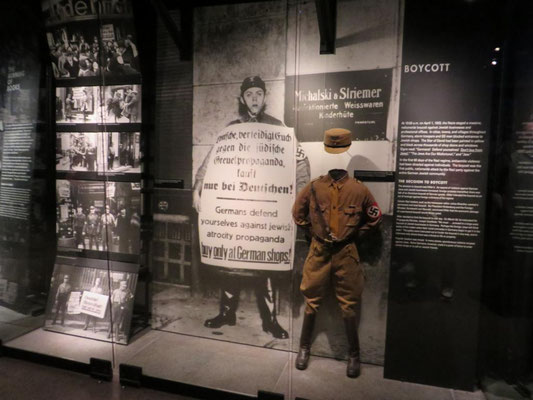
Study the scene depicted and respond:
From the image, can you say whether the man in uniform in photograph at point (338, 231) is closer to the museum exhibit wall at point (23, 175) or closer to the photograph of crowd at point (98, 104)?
the photograph of crowd at point (98, 104)

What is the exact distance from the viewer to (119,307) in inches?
127

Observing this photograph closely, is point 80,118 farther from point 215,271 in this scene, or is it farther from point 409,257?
point 409,257

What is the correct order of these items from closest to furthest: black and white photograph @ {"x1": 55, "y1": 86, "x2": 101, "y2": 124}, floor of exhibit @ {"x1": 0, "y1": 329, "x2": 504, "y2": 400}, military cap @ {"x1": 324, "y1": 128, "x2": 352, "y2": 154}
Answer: floor of exhibit @ {"x1": 0, "y1": 329, "x2": 504, "y2": 400}
military cap @ {"x1": 324, "y1": 128, "x2": 352, "y2": 154}
black and white photograph @ {"x1": 55, "y1": 86, "x2": 101, "y2": 124}

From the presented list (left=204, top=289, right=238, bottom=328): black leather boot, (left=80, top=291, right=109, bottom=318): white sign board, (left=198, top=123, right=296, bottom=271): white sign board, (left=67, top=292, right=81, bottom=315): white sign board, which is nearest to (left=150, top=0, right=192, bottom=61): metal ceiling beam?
(left=198, top=123, right=296, bottom=271): white sign board

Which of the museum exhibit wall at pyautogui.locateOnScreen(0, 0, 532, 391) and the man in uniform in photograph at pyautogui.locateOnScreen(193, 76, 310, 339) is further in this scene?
the man in uniform in photograph at pyautogui.locateOnScreen(193, 76, 310, 339)

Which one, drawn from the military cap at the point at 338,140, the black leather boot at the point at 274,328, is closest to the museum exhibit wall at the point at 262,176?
the black leather boot at the point at 274,328

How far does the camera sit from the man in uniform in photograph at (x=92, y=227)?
133 inches

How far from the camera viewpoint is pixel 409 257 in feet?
8.52

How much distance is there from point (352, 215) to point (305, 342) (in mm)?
1052

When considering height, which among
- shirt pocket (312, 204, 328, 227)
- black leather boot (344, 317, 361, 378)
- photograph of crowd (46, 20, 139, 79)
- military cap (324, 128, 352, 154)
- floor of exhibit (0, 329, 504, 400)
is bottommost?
floor of exhibit (0, 329, 504, 400)

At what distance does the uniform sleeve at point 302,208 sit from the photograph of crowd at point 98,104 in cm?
157

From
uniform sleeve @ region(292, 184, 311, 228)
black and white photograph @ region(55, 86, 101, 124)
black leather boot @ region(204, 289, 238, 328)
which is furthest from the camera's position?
black and white photograph @ region(55, 86, 101, 124)

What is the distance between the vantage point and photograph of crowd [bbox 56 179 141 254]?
3269 mm

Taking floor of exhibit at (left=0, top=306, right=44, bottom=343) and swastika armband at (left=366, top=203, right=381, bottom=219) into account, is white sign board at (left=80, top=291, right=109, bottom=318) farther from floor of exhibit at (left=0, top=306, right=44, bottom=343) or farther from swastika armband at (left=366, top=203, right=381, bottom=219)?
swastika armband at (left=366, top=203, right=381, bottom=219)
